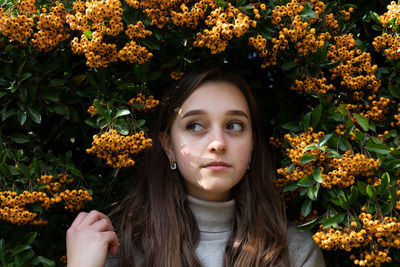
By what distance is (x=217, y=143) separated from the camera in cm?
235

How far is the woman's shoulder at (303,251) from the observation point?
8.08 ft

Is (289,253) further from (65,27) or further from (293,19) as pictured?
(65,27)

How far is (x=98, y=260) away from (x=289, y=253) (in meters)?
0.98

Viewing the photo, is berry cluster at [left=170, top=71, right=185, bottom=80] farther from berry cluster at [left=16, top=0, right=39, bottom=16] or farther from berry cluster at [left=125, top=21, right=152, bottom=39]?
berry cluster at [left=16, top=0, right=39, bottom=16]

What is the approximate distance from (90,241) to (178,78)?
943 mm

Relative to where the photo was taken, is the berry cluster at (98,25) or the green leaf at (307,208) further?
the green leaf at (307,208)

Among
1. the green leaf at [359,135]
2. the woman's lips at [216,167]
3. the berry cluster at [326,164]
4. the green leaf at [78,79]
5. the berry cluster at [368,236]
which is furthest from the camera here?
the green leaf at [78,79]

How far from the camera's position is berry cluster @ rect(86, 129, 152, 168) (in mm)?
2188

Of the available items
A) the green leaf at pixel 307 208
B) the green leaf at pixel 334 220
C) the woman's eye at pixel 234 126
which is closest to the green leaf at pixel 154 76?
the woman's eye at pixel 234 126

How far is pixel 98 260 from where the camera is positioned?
2182 mm

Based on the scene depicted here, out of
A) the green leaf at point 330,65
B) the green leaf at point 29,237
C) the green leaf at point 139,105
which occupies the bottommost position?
the green leaf at point 29,237

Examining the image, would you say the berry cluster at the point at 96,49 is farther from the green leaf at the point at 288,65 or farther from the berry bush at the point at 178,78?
the green leaf at the point at 288,65

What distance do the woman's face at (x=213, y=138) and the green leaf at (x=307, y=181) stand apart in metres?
0.34

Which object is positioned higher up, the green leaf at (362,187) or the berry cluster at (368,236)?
the green leaf at (362,187)
